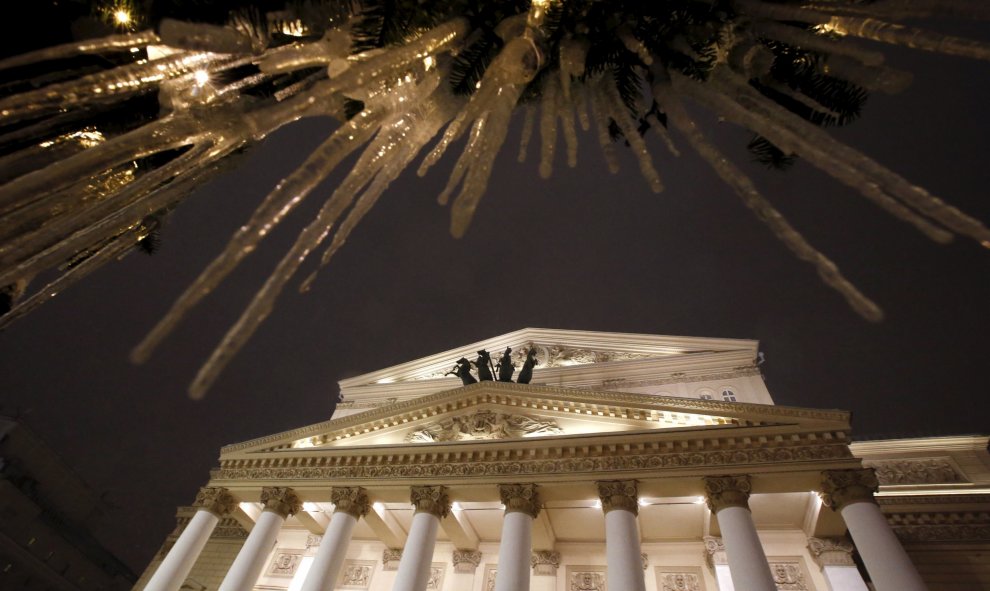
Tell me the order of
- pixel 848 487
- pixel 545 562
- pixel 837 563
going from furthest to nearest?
pixel 545 562 < pixel 837 563 < pixel 848 487

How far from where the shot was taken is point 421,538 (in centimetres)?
1073

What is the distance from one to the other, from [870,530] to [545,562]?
781 cm

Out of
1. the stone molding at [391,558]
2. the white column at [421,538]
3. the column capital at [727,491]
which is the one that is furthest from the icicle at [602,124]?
the stone molding at [391,558]

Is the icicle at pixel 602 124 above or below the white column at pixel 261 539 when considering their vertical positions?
below

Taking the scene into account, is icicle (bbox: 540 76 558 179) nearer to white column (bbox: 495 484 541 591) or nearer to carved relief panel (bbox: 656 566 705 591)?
white column (bbox: 495 484 541 591)

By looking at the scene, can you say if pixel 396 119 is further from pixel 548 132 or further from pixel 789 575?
pixel 789 575

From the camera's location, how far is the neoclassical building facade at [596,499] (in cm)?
1004

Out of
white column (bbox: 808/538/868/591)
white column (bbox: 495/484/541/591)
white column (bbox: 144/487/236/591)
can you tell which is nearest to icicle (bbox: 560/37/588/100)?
white column (bbox: 495/484/541/591)

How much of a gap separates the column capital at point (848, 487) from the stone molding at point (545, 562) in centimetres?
701

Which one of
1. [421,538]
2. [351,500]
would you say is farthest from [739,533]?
[351,500]

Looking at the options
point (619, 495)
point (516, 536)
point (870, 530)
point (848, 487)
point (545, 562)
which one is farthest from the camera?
point (545, 562)

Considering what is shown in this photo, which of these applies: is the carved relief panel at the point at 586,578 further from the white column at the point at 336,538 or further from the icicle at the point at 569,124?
the icicle at the point at 569,124

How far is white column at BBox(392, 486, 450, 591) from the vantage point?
991 centimetres

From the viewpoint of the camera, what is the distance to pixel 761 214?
1.70 m
